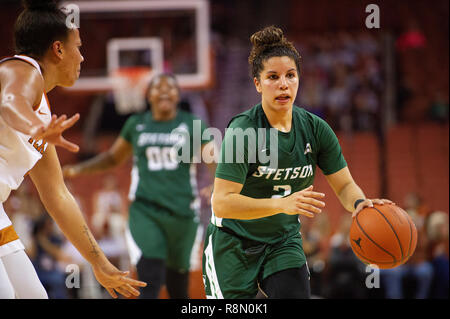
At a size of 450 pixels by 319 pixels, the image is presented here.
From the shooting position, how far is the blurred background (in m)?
8.24

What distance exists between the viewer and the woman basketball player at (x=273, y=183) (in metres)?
3.35

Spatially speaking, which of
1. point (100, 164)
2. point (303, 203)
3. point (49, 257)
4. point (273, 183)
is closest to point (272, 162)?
point (273, 183)

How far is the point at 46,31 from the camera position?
2.95m

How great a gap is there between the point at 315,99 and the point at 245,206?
10564 mm

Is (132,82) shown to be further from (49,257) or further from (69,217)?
(69,217)

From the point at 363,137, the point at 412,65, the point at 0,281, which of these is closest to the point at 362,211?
the point at 0,281

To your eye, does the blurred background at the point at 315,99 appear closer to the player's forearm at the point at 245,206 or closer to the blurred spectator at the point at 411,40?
the blurred spectator at the point at 411,40

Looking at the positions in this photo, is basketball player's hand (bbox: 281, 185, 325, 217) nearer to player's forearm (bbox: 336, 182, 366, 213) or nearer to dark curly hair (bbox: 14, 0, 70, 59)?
player's forearm (bbox: 336, 182, 366, 213)

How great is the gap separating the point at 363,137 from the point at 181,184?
861 cm

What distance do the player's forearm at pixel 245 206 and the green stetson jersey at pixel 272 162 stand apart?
13cm

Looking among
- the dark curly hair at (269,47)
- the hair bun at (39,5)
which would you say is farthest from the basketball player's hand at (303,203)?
the hair bun at (39,5)

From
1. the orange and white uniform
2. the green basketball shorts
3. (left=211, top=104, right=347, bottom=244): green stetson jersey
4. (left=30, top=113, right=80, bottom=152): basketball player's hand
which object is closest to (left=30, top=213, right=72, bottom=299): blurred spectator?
the green basketball shorts

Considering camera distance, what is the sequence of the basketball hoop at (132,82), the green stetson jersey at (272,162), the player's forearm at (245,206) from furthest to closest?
1. the basketball hoop at (132,82)
2. the green stetson jersey at (272,162)
3. the player's forearm at (245,206)
